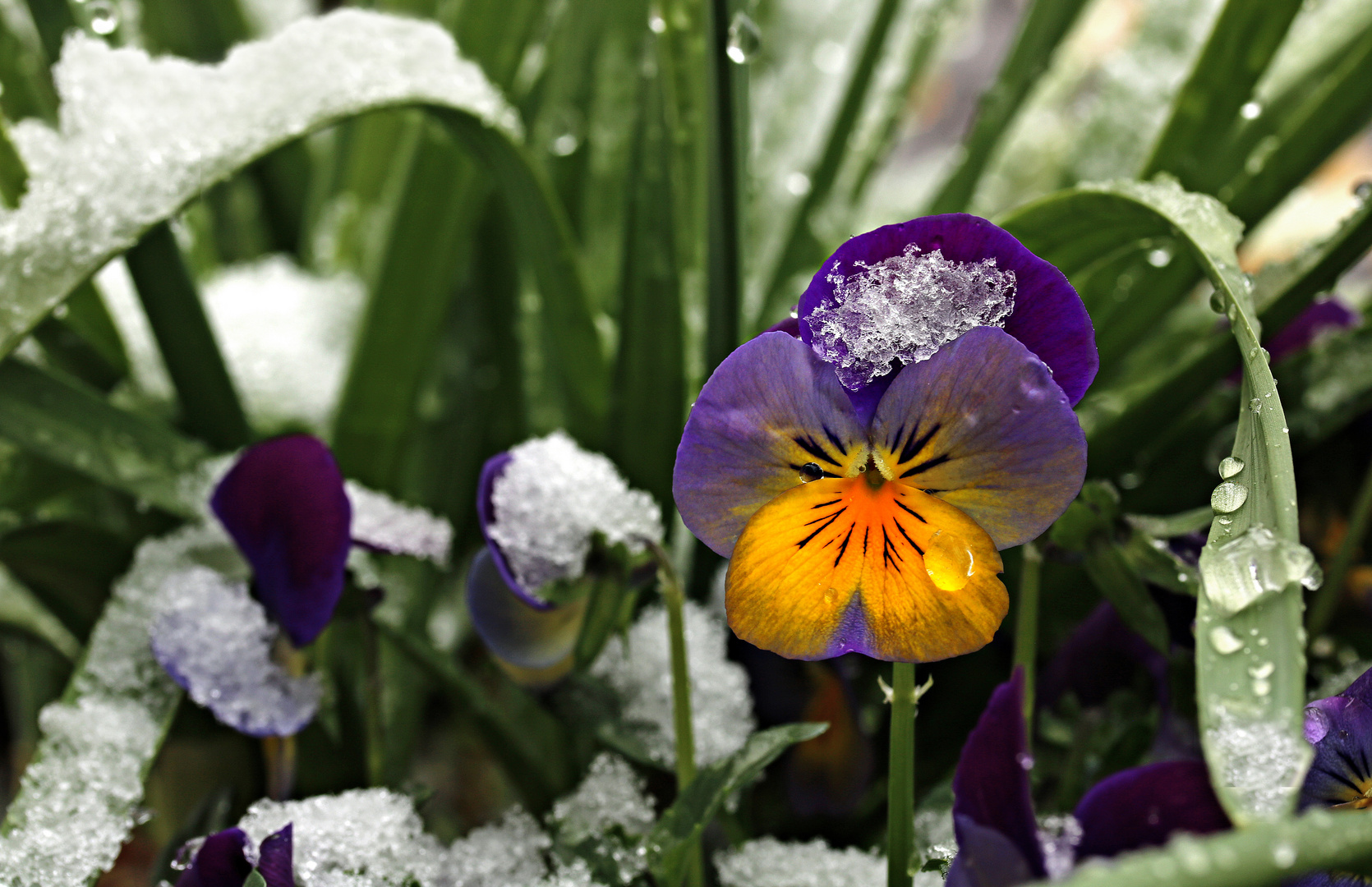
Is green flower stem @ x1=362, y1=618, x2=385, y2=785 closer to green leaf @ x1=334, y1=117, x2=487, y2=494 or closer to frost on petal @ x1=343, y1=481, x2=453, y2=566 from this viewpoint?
frost on petal @ x1=343, y1=481, x2=453, y2=566

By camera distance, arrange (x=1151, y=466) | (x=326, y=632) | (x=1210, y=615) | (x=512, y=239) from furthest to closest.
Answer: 1. (x=512, y=239)
2. (x=1151, y=466)
3. (x=326, y=632)
4. (x=1210, y=615)

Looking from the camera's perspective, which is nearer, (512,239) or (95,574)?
(95,574)

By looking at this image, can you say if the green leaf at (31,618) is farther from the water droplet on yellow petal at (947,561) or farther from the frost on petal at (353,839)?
the water droplet on yellow petal at (947,561)

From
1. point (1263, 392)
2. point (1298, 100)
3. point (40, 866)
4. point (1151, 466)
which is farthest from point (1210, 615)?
point (1298, 100)

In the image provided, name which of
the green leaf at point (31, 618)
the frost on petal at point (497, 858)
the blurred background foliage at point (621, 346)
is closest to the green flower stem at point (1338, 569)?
the blurred background foliage at point (621, 346)

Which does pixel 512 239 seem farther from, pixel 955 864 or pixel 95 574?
pixel 955 864

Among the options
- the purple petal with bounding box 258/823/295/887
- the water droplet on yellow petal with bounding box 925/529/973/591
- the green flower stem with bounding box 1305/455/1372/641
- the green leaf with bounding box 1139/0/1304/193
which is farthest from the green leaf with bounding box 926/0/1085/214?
the purple petal with bounding box 258/823/295/887

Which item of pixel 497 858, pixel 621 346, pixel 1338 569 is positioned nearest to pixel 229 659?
pixel 497 858
